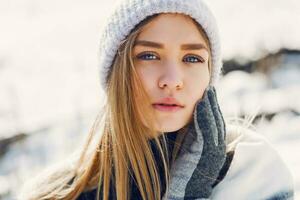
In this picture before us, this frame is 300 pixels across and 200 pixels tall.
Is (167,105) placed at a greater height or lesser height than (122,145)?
greater

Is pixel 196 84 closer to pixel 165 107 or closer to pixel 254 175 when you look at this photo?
pixel 165 107

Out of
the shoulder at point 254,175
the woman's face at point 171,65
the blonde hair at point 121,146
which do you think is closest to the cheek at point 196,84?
the woman's face at point 171,65

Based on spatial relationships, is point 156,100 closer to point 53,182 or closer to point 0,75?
point 53,182

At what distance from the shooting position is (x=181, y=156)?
2.66 meters

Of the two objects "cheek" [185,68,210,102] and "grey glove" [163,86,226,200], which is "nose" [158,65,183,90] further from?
"grey glove" [163,86,226,200]

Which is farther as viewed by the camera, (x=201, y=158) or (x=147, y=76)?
(x=201, y=158)

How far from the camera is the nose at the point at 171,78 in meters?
2.41

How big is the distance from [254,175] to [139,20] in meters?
0.75

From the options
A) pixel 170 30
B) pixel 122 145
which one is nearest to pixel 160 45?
pixel 170 30

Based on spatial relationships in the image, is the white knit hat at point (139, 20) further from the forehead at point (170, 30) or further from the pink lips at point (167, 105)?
the pink lips at point (167, 105)

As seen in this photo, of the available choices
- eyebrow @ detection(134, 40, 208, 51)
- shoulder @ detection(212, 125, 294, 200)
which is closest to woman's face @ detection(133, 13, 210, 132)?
eyebrow @ detection(134, 40, 208, 51)

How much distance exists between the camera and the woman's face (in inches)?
96.6

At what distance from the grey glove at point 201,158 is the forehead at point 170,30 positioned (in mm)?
238

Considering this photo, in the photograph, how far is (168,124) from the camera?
2.53 meters
